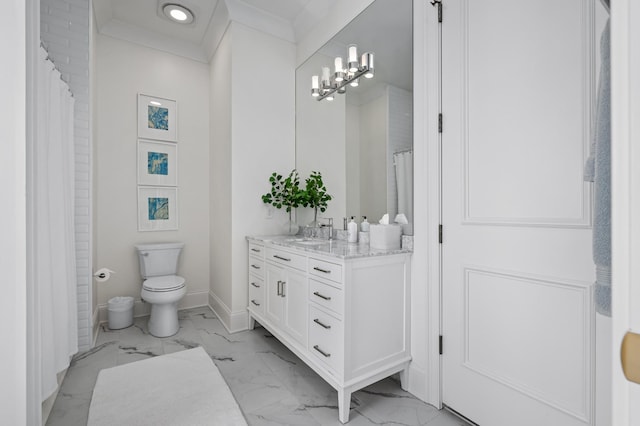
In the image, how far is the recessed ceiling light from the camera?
9.43ft

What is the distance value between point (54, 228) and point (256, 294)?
4.94 ft

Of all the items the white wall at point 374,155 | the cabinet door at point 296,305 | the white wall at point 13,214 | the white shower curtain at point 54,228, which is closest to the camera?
the white wall at point 13,214

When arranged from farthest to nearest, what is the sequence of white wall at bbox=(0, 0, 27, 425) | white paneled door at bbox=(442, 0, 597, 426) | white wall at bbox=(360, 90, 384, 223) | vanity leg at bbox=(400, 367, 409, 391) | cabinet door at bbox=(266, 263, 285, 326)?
cabinet door at bbox=(266, 263, 285, 326), white wall at bbox=(360, 90, 384, 223), vanity leg at bbox=(400, 367, 409, 391), white paneled door at bbox=(442, 0, 597, 426), white wall at bbox=(0, 0, 27, 425)

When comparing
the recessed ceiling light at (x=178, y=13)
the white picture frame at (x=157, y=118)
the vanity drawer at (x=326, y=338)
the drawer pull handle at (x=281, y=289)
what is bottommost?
the vanity drawer at (x=326, y=338)

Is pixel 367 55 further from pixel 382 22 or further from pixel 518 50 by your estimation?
pixel 518 50

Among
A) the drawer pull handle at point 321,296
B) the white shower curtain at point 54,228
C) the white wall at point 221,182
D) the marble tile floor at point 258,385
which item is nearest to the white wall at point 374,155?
the drawer pull handle at point 321,296

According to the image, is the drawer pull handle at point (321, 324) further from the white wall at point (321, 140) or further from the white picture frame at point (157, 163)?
the white picture frame at point (157, 163)

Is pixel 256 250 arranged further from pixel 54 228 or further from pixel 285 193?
pixel 54 228

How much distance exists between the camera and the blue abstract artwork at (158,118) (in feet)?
10.8

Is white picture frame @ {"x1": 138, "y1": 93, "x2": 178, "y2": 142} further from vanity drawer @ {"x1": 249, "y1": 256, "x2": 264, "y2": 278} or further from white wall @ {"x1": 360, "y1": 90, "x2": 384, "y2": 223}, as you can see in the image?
white wall @ {"x1": 360, "y1": 90, "x2": 384, "y2": 223}

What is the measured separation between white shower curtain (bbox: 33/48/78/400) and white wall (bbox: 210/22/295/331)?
3.92 ft

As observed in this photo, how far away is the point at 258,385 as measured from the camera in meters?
1.98

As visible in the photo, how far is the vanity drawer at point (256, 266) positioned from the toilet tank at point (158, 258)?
935 millimetres
